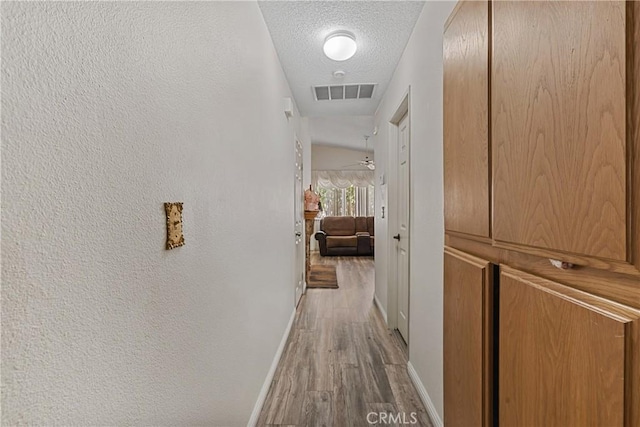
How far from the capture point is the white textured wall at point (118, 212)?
1.52 feet

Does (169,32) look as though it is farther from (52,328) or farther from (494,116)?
(494,116)

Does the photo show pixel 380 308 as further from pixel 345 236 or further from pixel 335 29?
pixel 345 236

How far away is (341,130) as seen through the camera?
22.8ft

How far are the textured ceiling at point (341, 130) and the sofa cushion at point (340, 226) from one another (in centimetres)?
208

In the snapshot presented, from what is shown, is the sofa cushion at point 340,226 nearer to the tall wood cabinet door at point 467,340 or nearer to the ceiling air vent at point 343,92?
the ceiling air vent at point 343,92

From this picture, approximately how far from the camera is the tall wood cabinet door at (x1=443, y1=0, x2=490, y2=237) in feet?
3.34

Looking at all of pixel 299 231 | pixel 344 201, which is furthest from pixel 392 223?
pixel 344 201

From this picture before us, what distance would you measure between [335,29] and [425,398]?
2459 millimetres

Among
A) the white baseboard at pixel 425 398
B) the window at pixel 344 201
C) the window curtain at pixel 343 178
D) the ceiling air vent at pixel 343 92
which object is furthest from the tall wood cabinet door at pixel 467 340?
the window at pixel 344 201

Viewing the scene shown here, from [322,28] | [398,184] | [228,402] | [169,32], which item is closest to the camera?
[169,32]

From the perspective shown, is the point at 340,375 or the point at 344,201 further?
the point at 344,201

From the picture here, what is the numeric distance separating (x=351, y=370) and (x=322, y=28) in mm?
2448

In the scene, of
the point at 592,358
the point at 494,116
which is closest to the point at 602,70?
the point at 494,116

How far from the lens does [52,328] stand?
0.50 m
